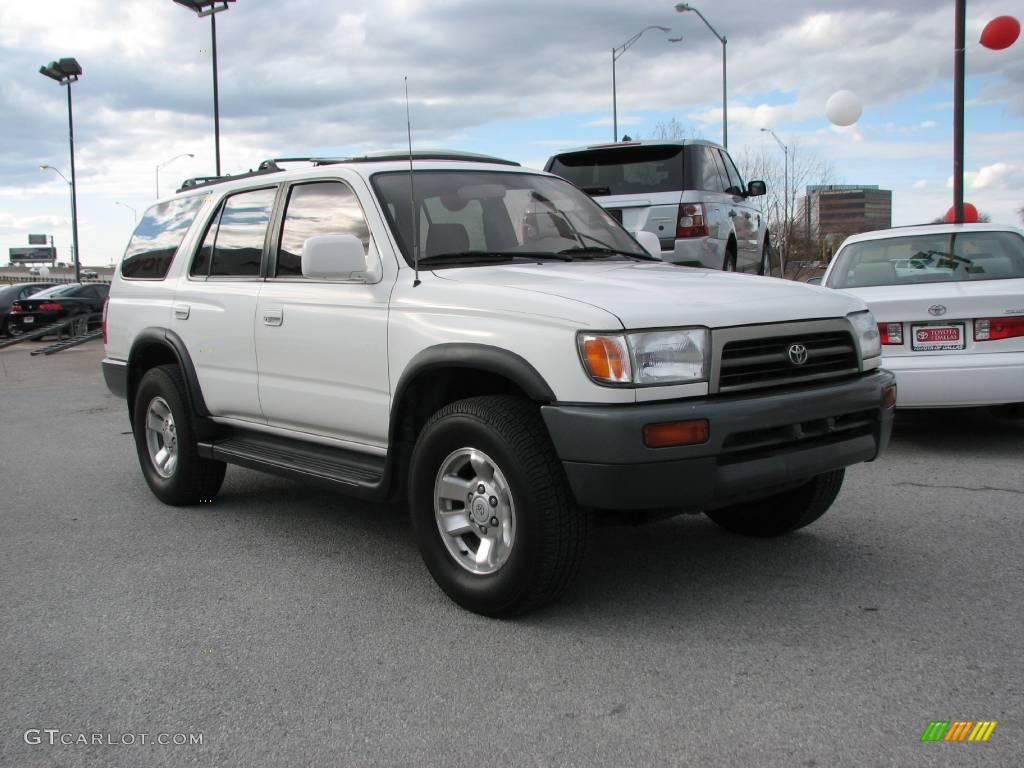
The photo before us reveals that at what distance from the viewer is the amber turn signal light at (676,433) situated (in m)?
3.50

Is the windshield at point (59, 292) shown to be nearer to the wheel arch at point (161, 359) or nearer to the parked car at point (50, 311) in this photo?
the parked car at point (50, 311)

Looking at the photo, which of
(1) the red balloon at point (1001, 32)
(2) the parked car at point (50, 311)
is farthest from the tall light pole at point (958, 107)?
(2) the parked car at point (50, 311)

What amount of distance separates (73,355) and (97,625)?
1802 cm

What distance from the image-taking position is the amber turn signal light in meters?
3.50

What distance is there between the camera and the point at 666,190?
1011 cm

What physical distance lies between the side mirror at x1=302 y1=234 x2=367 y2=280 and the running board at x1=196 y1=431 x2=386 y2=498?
887 millimetres

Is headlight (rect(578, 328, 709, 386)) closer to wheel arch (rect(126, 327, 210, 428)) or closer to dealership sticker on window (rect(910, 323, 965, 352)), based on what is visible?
wheel arch (rect(126, 327, 210, 428))

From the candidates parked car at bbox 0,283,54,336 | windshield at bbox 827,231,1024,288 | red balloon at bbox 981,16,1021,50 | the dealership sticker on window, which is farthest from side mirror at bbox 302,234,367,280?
parked car at bbox 0,283,54,336

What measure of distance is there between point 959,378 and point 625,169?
4.62 metres

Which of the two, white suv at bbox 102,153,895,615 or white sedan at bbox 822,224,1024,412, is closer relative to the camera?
white suv at bbox 102,153,895,615

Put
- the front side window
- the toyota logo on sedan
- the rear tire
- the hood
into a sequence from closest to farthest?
the hood
the toyota logo on sedan
the rear tire
the front side window

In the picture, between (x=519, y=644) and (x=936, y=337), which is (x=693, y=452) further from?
(x=936, y=337)

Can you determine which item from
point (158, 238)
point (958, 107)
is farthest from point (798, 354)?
point (958, 107)

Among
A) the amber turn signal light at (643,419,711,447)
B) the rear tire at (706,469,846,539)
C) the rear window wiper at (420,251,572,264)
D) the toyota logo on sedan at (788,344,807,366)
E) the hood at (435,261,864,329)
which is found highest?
the rear window wiper at (420,251,572,264)
